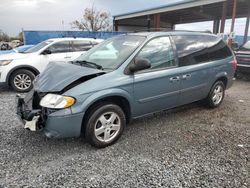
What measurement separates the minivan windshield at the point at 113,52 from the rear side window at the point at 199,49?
848 millimetres

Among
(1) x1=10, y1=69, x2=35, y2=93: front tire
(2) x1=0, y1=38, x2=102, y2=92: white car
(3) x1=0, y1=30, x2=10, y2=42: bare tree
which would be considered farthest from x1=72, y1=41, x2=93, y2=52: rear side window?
(3) x1=0, y1=30, x2=10, y2=42: bare tree

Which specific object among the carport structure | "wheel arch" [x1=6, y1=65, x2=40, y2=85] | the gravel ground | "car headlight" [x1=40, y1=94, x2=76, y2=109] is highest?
the carport structure

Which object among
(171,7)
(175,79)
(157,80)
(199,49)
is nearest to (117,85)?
(157,80)

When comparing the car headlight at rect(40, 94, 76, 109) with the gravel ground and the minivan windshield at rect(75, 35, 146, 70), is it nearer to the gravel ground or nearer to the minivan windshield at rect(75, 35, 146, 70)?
the gravel ground

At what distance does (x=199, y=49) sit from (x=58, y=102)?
2993 millimetres

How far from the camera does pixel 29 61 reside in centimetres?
636

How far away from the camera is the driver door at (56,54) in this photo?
6.60 metres

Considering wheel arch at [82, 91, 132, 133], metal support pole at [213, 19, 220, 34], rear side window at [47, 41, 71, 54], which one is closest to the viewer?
wheel arch at [82, 91, 132, 133]

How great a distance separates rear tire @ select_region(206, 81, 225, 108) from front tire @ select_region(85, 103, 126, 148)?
7.90ft

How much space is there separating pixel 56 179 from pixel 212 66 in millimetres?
3618

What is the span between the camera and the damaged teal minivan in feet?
9.12

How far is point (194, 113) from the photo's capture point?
15.2 ft

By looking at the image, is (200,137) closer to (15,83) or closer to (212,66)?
(212,66)

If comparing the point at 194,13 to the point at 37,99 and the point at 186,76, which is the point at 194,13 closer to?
the point at 186,76
